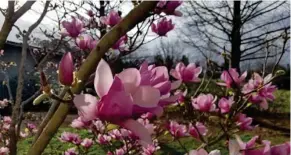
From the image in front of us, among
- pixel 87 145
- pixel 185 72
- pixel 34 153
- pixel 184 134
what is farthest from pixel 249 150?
pixel 87 145

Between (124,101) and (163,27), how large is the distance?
1226 mm

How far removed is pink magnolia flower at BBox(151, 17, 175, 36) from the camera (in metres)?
1.72

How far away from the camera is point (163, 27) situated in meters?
1.73

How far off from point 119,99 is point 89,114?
1.9 inches

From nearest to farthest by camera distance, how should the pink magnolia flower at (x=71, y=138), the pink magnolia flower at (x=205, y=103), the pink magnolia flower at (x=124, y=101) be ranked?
the pink magnolia flower at (x=124, y=101), the pink magnolia flower at (x=205, y=103), the pink magnolia flower at (x=71, y=138)

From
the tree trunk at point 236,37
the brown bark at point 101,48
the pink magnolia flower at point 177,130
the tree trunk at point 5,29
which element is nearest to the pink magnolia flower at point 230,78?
the pink magnolia flower at point 177,130

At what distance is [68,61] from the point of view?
1.82 ft

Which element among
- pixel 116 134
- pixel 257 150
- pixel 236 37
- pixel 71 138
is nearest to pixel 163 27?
pixel 116 134

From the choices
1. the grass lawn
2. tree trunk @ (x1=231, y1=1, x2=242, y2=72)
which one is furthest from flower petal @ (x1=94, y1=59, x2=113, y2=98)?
tree trunk @ (x1=231, y1=1, x2=242, y2=72)

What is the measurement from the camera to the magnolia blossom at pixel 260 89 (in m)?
1.56

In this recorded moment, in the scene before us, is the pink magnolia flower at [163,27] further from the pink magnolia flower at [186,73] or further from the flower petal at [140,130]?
the flower petal at [140,130]

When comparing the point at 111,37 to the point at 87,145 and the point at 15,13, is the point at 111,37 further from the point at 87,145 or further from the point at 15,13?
the point at 87,145

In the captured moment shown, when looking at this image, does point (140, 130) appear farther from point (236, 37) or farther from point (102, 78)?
point (236, 37)

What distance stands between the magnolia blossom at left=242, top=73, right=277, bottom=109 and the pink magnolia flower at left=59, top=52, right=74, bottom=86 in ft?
3.50
